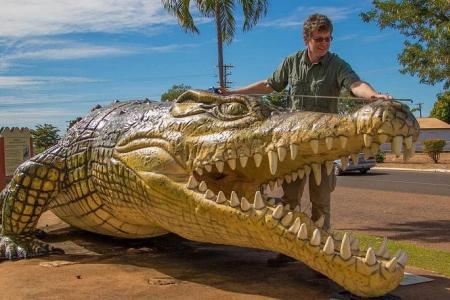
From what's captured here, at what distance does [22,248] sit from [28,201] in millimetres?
495

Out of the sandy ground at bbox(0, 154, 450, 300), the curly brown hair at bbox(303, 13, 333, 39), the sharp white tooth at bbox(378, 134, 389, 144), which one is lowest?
the sandy ground at bbox(0, 154, 450, 300)

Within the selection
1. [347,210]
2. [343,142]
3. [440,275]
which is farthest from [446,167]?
[343,142]

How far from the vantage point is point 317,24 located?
4891 millimetres

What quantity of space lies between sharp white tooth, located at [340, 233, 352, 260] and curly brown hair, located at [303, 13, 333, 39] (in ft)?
7.32

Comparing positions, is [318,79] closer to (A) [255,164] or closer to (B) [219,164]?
(A) [255,164]

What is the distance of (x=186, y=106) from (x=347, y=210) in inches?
289

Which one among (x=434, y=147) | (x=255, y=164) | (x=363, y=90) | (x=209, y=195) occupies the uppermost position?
(x=363, y=90)

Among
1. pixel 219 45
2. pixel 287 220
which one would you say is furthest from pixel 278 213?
pixel 219 45

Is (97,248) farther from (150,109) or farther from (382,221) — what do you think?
(382,221)

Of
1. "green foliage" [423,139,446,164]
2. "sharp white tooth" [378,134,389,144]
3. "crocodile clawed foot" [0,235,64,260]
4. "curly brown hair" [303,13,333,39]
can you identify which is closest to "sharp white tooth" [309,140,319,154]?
"sharp white tooth" [378,134,389,144]

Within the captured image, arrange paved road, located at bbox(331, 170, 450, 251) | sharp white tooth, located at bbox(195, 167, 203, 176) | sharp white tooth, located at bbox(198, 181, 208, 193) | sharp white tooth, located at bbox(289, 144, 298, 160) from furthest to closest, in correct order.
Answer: paved road, located at bbox(331, 170, 450, 251), sharp white tooth, located at bbox(195, 167, 203, 176), sharp white tooth, located at bbox(198, 181, 208, 193), sharp white tooth, located at bbox(289, 144, 298, 160)

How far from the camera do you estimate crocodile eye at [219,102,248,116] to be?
170 inches

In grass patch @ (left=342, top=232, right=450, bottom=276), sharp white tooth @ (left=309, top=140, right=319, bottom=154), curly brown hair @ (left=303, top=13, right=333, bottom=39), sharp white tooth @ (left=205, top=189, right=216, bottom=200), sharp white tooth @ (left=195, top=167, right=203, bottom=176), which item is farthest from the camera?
grass patch @ (left=342, top=232, right=450, bottom=276)

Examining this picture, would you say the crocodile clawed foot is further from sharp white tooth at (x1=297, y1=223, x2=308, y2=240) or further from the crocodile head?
sharp white tooth at (x1=297, y1=223, x2=308, y2=240)
